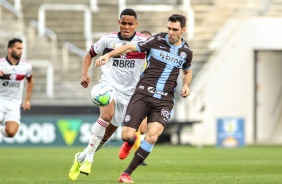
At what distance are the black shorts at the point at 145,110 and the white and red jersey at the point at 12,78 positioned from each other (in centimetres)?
586

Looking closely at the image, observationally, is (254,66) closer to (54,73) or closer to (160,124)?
(54,73)

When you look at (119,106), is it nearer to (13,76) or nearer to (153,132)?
(153,132)

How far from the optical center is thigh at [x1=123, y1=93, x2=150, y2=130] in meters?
11.2

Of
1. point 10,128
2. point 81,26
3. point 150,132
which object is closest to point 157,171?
point 150,132

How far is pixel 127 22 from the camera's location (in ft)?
39.9

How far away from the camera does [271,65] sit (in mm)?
30141

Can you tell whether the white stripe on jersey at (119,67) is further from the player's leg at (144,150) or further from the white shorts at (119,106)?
the player's leg at (144,150)

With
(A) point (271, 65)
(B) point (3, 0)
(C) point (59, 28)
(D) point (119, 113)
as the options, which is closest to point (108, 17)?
(C) point (59, 28)

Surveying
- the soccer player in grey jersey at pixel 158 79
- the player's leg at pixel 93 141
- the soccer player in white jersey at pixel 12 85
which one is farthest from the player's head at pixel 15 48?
the soccer player in grey jersey at pixel 158 79

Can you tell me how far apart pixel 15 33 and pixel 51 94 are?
2.61m

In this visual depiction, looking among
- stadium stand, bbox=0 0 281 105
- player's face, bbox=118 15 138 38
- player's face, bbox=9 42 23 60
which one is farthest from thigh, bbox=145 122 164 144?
stadium stand, bbox=0 0 281 105

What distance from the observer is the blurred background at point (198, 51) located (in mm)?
28281

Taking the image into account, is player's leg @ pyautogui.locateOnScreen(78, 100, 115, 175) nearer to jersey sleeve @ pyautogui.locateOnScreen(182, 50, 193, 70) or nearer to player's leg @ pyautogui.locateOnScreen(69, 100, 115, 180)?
player's leg @ pyautogui.locateOnScreen(69, 100, 115, 180)

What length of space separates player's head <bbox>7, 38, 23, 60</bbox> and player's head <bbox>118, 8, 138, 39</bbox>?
14.7 feet
